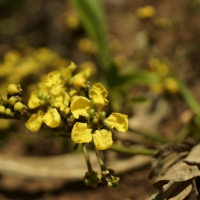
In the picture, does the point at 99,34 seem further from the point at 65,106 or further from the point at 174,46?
the point at 65,106

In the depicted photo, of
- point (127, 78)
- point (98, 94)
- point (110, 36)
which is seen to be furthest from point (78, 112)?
point (110, 36)

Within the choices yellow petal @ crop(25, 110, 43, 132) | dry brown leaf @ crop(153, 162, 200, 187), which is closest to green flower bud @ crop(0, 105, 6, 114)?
yellow petal @ crop(25, 110, 43, 132)

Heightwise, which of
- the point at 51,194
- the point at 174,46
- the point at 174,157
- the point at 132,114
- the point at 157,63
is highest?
the point at 174,46

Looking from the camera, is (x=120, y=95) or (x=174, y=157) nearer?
(x=174, y=157)

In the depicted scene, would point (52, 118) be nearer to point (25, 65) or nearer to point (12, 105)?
point (12, 105)

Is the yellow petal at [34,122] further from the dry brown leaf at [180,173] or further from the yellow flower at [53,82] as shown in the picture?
the dry brown leaf at [180,173]

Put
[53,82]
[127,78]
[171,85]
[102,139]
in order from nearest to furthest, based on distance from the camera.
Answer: [102,139], [53,82], [127,78], [171,85]

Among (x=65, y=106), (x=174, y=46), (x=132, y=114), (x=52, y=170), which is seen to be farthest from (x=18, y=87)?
(x=174, y=46)
